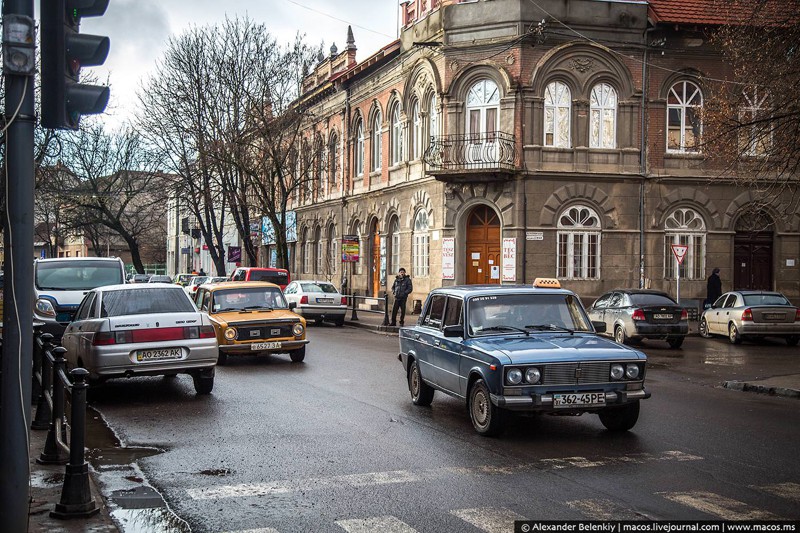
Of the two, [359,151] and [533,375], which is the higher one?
[359,151]

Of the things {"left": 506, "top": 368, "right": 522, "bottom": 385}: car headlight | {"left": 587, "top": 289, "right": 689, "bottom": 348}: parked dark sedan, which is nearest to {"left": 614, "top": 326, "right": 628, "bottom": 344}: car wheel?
{"left": 587, "top": 289, "right": 689, "bottom": 348}: parked dark sedan

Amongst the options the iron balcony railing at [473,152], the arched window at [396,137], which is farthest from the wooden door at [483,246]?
the arched window at [396,137]

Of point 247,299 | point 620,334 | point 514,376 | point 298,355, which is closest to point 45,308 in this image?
point 247,299

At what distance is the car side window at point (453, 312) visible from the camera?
35.9 feet

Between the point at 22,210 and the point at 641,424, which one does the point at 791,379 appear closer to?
the point at 641,424

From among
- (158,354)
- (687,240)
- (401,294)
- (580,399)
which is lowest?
(580,399)

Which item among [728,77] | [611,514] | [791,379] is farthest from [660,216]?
[611,514]

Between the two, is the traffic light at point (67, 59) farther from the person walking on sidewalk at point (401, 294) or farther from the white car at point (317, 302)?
the white car at point (317, 302)

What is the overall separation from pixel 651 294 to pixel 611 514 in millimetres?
17632

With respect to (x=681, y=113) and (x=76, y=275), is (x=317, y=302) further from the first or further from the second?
(x=681, y=113)

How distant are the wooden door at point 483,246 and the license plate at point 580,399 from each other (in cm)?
2248

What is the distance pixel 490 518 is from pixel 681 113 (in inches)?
1121

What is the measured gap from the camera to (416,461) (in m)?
8.38

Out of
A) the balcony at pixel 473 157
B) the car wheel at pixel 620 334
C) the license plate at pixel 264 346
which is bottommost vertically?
the car wheel at pixel 620 334
